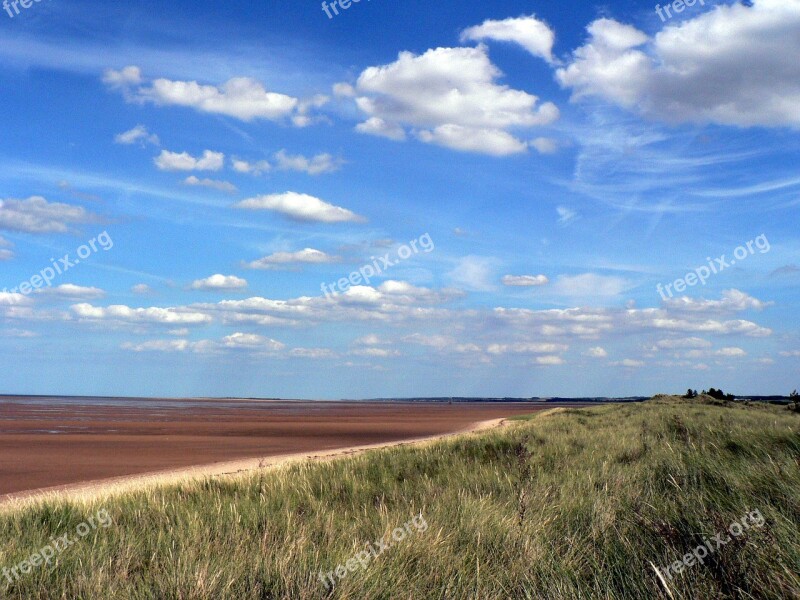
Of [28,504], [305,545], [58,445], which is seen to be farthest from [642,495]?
[58,445]

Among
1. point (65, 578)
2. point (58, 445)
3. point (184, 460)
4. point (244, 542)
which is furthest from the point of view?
point (58, 445)

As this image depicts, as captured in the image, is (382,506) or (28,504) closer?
(382,506)

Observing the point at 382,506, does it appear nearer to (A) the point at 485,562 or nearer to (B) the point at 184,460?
(A) the point at 485,562

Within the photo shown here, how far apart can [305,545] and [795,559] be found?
3881 mm

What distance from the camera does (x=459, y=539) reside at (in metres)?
6.55

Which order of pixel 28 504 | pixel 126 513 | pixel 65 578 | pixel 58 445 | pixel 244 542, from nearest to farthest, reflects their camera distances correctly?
pixel 65 578 → pixel 244 542 → pixel 126 513 → pixel 28 504 → pixel 58 445

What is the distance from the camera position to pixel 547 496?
8.11 m

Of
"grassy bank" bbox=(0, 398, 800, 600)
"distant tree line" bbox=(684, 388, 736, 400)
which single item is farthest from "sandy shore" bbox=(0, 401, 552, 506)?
"distant tree line" bbox=(684, 388, 736, 400)

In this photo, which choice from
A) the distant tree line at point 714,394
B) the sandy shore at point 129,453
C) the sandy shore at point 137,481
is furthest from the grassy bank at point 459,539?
the distant tree line at point 714,394

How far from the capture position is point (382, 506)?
813 cm

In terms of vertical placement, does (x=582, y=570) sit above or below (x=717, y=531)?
below

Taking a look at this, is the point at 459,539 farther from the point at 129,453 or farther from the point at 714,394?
the point at 714,394

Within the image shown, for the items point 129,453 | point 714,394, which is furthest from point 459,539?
point 714,394

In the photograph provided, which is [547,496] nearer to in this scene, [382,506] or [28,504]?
[382,506]
